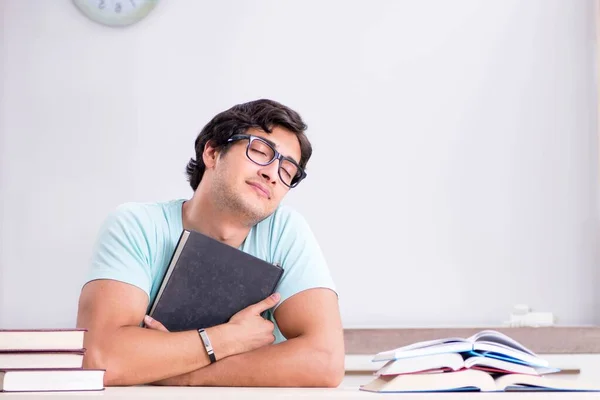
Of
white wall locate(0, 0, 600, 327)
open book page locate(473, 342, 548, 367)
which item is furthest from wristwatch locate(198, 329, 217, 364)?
white wall locate(0, 0, 600, 327)

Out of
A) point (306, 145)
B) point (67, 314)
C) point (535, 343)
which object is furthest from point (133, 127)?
point (535, 343)

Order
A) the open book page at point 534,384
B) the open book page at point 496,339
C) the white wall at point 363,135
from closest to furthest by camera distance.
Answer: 1. the open book page at point 534,384
2. the open book page at point 496,339
3. the white wall at point 363,135

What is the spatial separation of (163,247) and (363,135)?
1267 mm

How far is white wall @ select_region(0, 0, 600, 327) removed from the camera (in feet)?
9.34

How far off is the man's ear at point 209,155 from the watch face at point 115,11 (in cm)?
109

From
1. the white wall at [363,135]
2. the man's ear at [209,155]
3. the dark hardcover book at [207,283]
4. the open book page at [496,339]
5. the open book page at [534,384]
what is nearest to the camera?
the open book page at [534,384]

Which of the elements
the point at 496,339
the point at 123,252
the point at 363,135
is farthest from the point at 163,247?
the point at 363,135

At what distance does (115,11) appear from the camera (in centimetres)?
290

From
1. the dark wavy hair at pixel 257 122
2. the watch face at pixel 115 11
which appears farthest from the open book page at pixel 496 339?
the watch face at pixel 115 11

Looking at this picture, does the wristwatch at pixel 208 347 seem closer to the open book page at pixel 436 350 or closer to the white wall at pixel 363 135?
the open book page at pixel 436 350

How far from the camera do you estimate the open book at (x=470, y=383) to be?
1041 mm

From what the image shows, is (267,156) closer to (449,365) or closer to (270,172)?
(270,172)

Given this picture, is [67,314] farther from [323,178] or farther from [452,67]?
[452,67]

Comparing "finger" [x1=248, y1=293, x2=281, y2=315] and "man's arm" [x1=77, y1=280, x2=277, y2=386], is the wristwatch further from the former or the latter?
"finger" [x1=248, y1=293, x2=281, y2=315]
